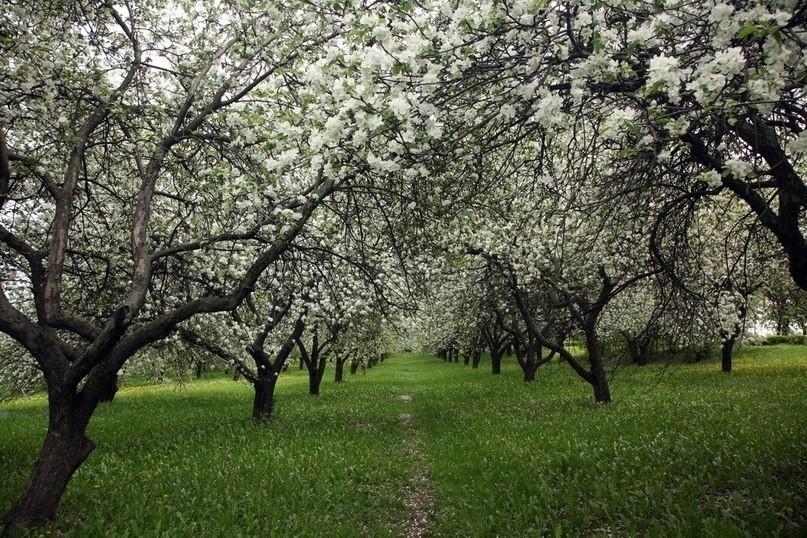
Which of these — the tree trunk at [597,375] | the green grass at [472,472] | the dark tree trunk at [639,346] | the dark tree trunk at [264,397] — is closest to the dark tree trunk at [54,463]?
the green grass at [472,472]

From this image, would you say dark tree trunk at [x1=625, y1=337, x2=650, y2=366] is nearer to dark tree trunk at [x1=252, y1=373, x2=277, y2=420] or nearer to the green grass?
the green grass

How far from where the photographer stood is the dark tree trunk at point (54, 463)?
6.79 m

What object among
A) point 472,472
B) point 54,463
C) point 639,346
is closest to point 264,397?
point 472,472

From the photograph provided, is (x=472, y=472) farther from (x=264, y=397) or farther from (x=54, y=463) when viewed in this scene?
(x=264, y=397)

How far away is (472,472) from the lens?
32.3 feet

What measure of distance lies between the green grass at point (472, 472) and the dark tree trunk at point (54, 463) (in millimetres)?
398

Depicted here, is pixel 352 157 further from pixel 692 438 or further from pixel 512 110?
pixel 692 438

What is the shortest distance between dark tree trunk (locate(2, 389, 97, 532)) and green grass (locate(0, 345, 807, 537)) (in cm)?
40

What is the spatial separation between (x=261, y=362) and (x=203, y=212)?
905cm

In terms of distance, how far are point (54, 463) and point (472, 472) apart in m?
6.59

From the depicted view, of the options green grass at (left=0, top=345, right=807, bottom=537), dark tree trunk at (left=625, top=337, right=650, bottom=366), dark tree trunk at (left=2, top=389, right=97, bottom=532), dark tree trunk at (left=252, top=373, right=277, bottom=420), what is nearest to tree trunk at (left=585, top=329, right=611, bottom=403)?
green grass at (left=0, top=345, right=807, bottom=537)

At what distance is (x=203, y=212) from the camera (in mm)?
9336

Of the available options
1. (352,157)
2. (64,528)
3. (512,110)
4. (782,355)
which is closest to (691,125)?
(512,110)

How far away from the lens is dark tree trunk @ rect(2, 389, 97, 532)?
6.79 metres
